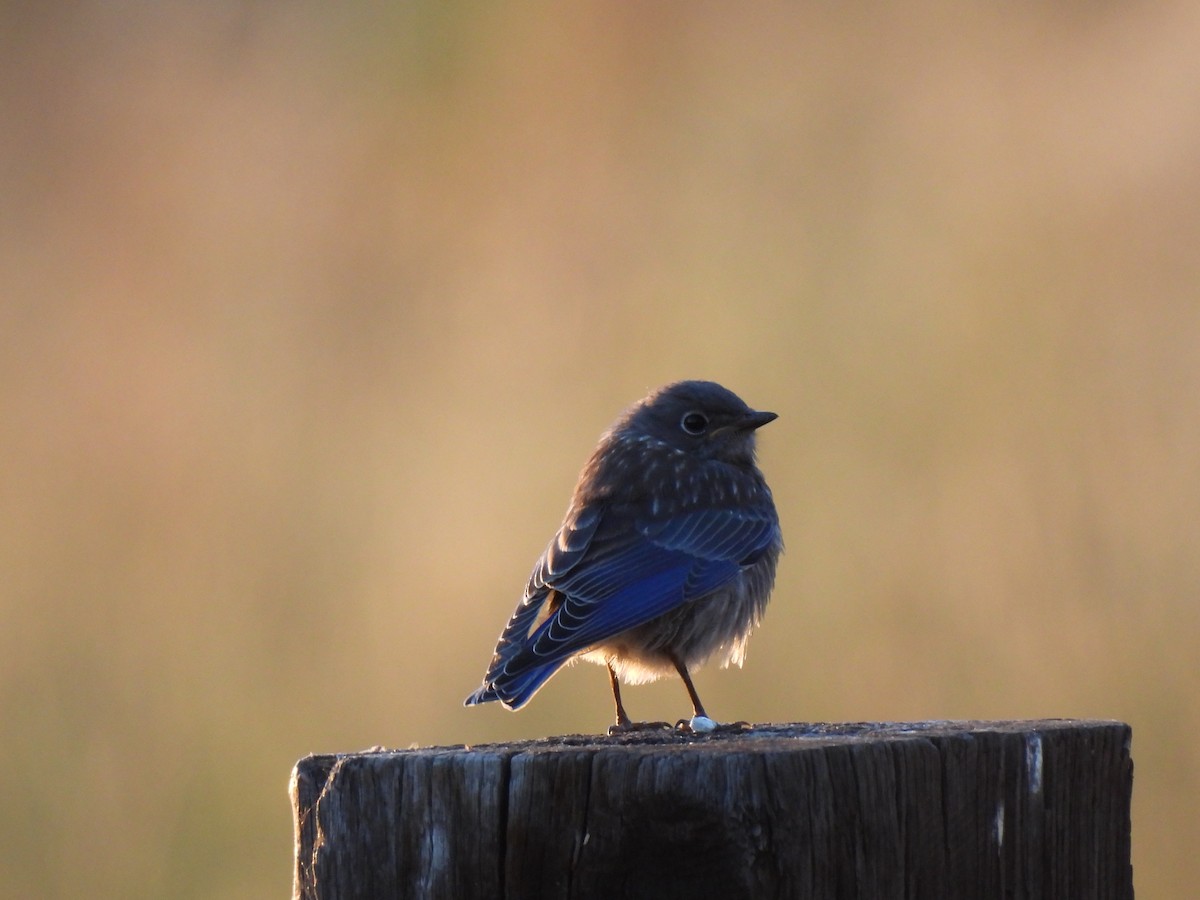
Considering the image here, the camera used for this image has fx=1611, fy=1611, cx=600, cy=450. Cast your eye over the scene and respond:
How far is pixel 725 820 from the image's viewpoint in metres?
2.89

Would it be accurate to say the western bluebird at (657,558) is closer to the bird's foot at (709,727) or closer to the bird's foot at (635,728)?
the bird's foot at (709,727)

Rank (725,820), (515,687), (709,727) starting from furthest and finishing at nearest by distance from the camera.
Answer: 1. (515,687)
2. (709,727)
3. (725,820)

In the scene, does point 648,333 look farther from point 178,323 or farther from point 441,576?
point 178,323

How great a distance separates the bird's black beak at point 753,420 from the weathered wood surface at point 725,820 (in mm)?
3380

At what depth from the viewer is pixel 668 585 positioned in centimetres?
565

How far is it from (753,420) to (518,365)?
2770mm

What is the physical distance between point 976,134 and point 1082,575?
10.9 feet

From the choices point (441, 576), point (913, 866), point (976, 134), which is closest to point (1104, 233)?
point (976, 134)

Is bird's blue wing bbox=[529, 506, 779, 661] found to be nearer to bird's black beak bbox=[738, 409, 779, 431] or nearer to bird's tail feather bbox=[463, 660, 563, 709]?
bird's tail feather bbox=[463, 660, 563, 709]

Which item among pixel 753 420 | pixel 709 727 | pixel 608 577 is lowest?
pixel 709 727

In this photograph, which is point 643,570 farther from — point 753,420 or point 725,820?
point 725,820

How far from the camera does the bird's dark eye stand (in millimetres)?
6727

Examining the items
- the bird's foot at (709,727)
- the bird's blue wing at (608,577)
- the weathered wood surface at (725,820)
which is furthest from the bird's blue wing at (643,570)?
the weathered wood surface at (725,820)

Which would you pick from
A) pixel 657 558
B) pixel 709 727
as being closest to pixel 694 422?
pixel 657 558
